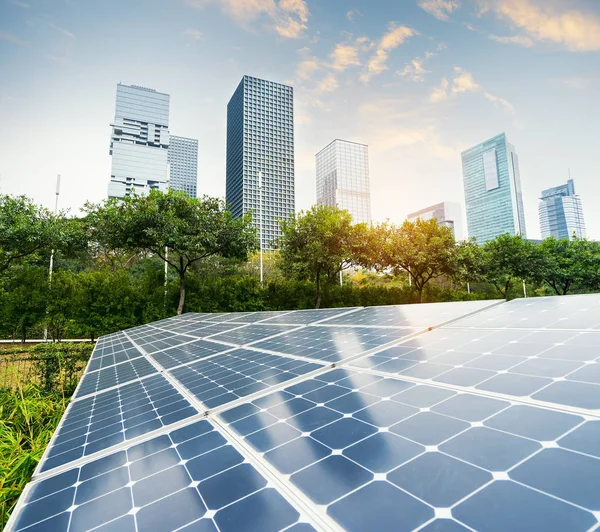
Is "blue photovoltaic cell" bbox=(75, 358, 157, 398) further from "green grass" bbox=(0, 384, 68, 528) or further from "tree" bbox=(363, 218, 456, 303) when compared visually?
"tree" bbox=(363, 218, 456, 303)

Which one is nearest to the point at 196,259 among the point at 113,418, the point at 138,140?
the point at 113,418

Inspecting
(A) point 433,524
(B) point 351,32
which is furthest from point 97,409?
(B) point 351,32

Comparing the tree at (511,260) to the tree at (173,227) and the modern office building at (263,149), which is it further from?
the modern office building at (263,149)

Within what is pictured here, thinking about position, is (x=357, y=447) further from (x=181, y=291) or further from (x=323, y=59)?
(x=323, y=59)

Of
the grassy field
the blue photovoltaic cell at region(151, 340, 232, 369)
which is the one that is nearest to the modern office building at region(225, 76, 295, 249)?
A: the grassy field

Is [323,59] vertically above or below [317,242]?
above

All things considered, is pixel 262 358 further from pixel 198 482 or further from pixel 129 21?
pixel 129 21
